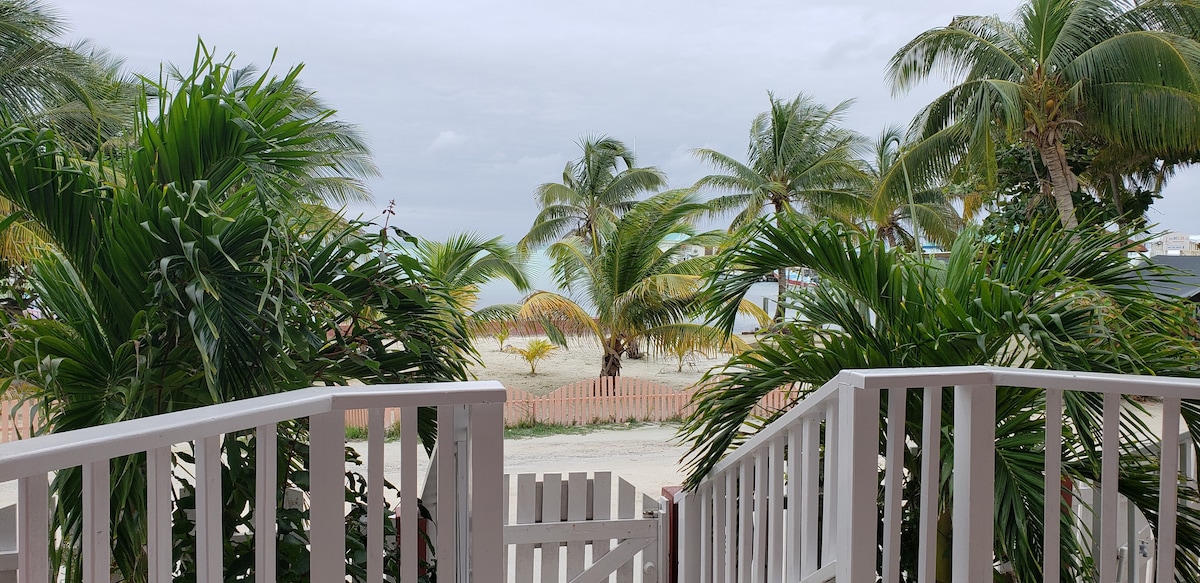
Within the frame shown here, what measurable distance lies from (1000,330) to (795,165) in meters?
19.8

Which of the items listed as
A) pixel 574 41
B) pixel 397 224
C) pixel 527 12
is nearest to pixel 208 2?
pixel 527 12

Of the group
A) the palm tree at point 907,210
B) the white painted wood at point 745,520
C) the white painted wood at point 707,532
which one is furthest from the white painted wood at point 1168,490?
the palm tree at point 907,210

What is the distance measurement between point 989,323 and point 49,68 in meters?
15.3

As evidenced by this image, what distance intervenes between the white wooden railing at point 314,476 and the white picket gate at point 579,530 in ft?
6.09

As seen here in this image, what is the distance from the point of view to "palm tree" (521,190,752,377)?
1254cm

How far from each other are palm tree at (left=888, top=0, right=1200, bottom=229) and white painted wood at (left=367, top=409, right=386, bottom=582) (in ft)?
31.2

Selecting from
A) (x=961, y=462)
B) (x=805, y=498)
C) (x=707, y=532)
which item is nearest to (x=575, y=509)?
(x=707, y=532)

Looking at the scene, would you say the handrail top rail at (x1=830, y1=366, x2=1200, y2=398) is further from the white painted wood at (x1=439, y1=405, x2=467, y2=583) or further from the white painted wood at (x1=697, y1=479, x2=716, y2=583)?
the white painted wood at (x1=697, y1=479, x2=716, y2=583)

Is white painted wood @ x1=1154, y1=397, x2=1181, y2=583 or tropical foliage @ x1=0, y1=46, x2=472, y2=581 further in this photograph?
tropical foliage @ x1=0, y1=46, x2=472, y2=581

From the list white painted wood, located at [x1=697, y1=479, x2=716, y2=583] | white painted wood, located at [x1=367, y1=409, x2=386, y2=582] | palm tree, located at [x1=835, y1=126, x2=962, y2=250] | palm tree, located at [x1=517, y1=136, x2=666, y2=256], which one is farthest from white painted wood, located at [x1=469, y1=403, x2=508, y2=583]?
palm tree, located at [x1=517, y1=136, x2=666, y2=256]

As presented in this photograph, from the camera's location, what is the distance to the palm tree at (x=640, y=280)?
41.1 ft

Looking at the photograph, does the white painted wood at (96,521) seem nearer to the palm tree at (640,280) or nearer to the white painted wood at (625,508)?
the white painted wood at (625,508)

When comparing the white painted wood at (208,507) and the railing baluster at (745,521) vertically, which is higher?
the white painted wood at (208,507)

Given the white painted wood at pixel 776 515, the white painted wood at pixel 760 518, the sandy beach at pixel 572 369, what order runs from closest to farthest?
the white painted wood at pixel 776 515 < the white painted wood at pixel 760 518 < the sandy beach at pixel 572 369
